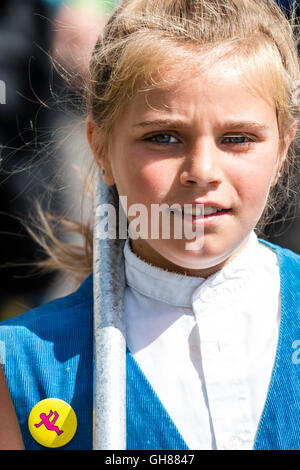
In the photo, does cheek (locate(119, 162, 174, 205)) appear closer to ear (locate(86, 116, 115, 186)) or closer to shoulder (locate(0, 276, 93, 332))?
ear (locate(86, 116, 115, 186))

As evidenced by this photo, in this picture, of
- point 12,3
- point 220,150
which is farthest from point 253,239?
point 12,3

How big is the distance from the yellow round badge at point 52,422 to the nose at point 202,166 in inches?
16.3

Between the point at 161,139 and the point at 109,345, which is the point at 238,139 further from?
the point at 109,345

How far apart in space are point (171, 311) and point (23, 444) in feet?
1.08

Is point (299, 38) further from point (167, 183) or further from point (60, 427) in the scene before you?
point (60, 427)

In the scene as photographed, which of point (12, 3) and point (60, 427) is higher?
point (12, 3)

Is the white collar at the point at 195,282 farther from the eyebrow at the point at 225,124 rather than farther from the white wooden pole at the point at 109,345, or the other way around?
the eyebrow at the point at 225,124

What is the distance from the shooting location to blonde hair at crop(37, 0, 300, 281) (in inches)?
39.5

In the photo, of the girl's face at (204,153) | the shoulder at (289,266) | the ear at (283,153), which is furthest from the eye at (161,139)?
the shoulder at (289,266)

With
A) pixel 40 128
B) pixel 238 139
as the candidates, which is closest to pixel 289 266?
pixel 238 139

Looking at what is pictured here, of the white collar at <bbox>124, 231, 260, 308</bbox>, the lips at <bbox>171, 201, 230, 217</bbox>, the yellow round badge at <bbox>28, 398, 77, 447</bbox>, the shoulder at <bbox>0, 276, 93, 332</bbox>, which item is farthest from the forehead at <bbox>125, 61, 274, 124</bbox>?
the yellow round badge at <bbox>28, 398, 77, 447</bbox>

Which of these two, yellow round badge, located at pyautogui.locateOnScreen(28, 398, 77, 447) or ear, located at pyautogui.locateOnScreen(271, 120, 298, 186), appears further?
ear, located at pyautogui.locateOnScreen(271, 120, 298, 186)

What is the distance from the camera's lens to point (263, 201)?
1.04 meters

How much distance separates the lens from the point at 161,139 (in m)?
1.00
